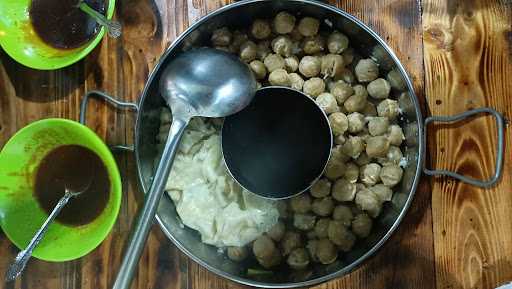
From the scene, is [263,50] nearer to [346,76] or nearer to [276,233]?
[346,76]

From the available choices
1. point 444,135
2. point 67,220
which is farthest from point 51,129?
point 444,135

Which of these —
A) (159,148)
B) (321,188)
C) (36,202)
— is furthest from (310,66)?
(36,202)

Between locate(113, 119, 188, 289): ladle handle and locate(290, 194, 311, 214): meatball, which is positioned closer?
locate(113, 119, 188, 289): ladle handle

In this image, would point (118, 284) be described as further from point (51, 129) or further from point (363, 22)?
point (363, 22)

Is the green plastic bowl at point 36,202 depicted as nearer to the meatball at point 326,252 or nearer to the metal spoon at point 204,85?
the metal spoon at point 204,85

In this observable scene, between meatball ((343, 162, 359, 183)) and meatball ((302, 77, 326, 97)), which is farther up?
meatball ((302, 77, 326, 97))

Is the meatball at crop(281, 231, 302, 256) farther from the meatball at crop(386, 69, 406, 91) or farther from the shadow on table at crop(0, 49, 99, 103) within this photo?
the shadow on table at crop(0, 49, 99, 103)

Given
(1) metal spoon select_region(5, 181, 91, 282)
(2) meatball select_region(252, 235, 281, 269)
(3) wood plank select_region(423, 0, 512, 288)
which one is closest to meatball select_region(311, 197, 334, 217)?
(2) meatball select_region(252, 235, 281, 269)
